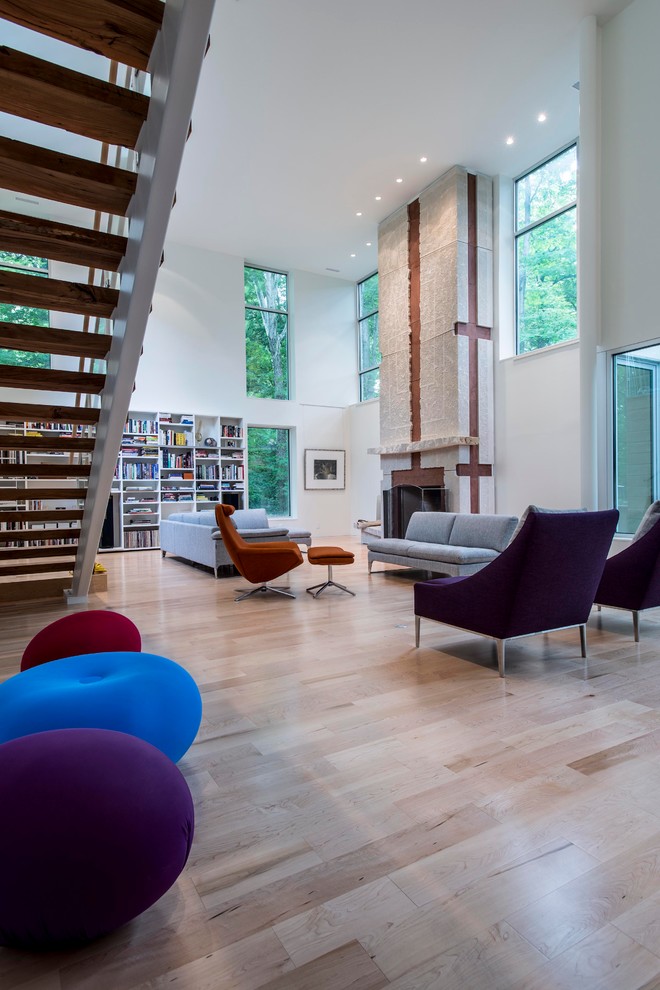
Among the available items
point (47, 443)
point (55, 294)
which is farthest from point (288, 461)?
point (55, 294)

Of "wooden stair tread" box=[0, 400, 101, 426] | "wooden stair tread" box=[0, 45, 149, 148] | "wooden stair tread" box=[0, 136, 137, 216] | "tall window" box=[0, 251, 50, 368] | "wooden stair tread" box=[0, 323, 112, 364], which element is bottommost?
"wooden stair tread" box=[0, 400, 101, 426]

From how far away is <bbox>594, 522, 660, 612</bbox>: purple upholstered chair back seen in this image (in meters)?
3.81

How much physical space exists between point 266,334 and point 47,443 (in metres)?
9.03

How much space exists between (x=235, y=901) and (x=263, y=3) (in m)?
7.60

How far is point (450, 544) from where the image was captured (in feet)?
20.9

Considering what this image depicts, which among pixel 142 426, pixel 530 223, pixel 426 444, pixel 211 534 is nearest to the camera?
pixel 211 534

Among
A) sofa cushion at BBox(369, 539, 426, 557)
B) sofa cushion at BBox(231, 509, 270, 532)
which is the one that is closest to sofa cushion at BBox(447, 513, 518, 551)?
sofa cushion at BBox(369, 539, 426, 557)

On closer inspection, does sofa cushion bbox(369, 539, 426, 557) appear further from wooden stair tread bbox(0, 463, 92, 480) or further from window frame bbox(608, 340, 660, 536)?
wooden stair tread bbox(0, 463, 92, 480)

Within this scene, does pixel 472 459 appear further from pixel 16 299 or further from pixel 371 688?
pixel 16 299

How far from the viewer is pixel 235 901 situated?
1.42 metres

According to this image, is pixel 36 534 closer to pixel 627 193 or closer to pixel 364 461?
pixel 627 193

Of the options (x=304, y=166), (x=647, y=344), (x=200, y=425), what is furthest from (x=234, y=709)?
(x=200, y=425)

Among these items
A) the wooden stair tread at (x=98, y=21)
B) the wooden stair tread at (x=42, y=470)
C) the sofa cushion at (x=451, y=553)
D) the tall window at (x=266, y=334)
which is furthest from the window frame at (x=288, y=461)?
the wooden stair tread at (x=98, y=21)

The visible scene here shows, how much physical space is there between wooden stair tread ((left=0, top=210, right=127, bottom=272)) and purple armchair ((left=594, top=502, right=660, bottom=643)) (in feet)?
12.2
